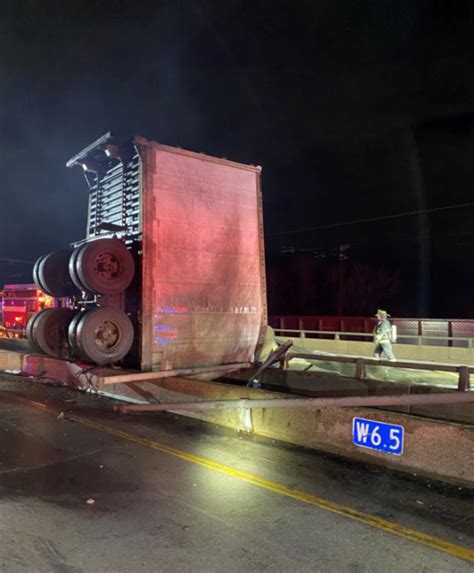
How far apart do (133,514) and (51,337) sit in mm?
7448

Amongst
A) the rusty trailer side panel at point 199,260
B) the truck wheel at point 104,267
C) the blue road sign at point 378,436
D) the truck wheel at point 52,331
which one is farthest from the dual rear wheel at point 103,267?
the blue road sign at point 378,436

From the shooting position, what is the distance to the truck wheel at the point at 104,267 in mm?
8812

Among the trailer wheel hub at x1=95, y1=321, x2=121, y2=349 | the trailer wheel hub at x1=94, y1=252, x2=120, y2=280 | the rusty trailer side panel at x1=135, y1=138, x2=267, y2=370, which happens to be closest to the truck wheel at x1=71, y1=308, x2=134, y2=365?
the trailer wheel hub at x1=95, y1=321, x2=121, y2=349

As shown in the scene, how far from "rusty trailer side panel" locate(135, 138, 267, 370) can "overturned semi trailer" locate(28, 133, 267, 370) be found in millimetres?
21

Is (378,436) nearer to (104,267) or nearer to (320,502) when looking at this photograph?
(320,502)

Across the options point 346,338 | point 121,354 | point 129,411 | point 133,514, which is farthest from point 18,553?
→ point 346,338

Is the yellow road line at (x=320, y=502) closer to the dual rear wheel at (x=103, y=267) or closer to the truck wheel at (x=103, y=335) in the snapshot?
the truck wheel at (x=103, y=335)

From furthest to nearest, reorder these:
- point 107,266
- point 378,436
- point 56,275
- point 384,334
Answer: point 384,334 → point 56,275 → point 107,266 → point 378,436

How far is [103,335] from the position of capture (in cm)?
888

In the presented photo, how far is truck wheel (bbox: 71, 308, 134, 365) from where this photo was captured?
8.77 meters

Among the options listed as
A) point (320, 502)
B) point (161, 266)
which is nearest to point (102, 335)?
point (161, 266)

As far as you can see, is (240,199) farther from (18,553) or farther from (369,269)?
(369,269)

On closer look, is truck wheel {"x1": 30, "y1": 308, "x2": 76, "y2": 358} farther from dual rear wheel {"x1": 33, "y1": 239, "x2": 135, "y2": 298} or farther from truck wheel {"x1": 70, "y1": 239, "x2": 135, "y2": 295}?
truck wheel {"x1": 70, "y1": 239, "x2": 135, "y2": 295}

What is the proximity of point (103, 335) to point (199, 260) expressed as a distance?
94.9 inches
